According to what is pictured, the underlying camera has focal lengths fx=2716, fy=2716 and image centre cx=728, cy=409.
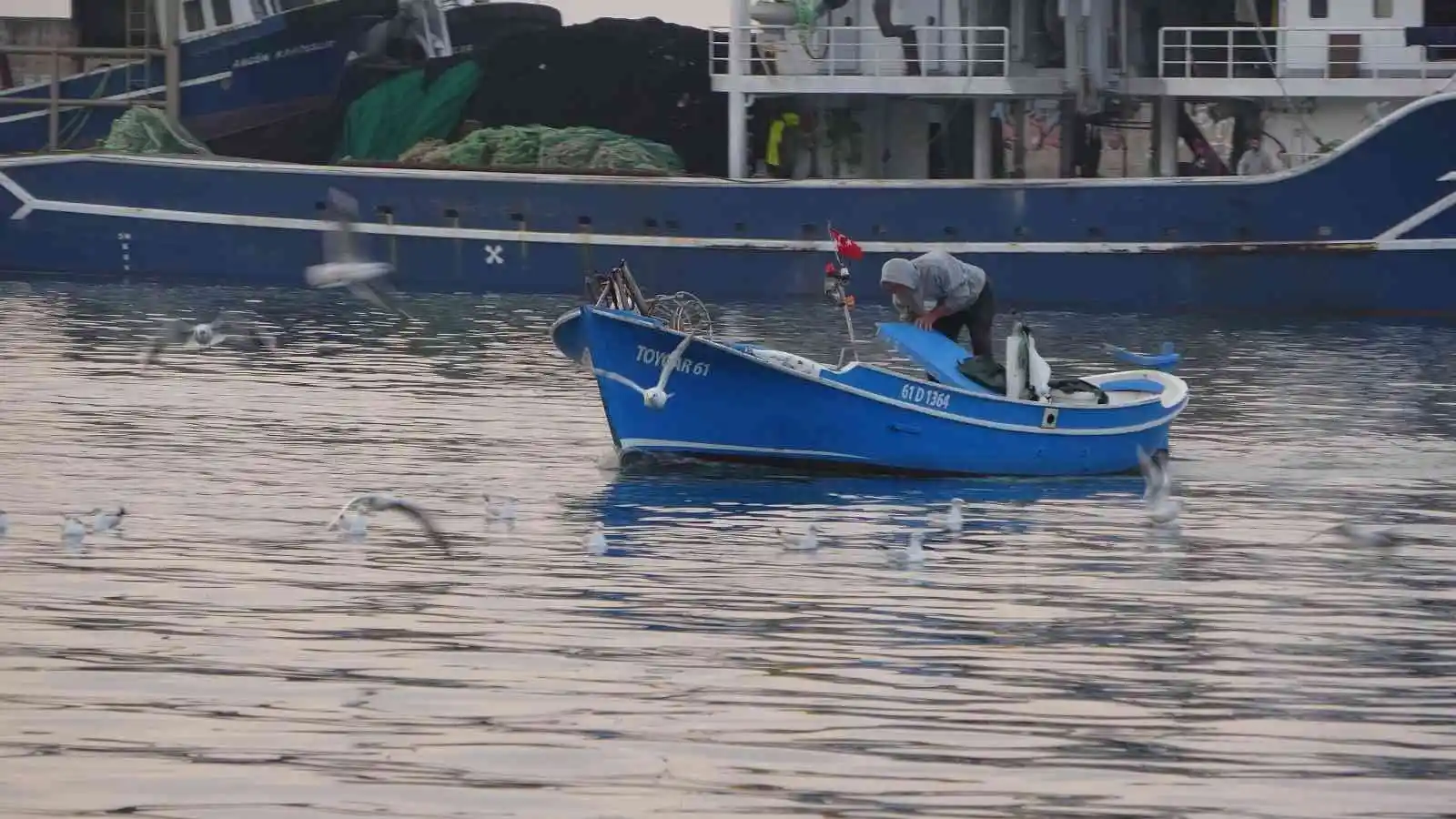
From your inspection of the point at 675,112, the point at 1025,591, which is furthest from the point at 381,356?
the point at 1025,591

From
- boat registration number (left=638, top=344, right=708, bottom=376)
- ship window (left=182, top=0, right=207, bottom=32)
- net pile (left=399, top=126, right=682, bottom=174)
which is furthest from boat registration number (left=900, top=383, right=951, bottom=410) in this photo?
ship window (left=182, top=0, right=207, bottom=32)

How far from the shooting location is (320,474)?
20125mm

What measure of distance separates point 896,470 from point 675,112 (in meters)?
22.3

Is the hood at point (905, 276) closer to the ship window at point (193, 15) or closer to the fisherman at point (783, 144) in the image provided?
the fisherman at point (783, 144)

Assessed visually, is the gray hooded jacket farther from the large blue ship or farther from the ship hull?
the ship hull

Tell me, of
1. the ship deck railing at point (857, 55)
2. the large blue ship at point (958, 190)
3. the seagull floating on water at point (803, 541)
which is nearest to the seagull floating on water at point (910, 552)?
the seagull floating on water at point (803, 541)

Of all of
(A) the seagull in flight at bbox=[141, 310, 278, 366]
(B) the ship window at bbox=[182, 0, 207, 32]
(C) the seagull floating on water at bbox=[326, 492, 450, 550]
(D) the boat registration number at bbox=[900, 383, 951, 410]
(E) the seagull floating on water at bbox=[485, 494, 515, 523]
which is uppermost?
(B) the ship window at bbox=[182, 0, 207, 32]

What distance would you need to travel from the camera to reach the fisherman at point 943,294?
20.5 metres

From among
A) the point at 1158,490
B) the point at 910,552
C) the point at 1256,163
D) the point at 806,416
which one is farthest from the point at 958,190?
the point at 910,552

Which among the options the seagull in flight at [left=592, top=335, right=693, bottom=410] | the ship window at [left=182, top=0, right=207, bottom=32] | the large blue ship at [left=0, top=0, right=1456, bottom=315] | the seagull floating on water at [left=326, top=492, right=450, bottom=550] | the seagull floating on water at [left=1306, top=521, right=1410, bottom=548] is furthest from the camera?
the ship window at [left=182, top=0, right=207, bottom=32]

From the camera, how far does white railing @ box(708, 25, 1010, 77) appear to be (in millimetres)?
37312

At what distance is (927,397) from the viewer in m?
20.1

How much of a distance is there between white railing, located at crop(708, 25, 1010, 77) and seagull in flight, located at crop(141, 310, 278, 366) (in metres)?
7.70

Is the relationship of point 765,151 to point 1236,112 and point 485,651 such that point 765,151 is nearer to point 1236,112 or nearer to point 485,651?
point 1236,112
